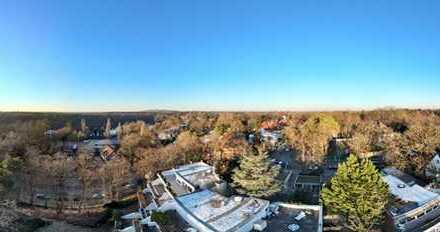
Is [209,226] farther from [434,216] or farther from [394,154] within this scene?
[394,154]

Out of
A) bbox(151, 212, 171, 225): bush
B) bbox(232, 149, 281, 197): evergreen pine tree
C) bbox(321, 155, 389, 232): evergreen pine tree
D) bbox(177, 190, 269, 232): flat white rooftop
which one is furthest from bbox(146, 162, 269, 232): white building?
bbox(321, 155, 389, 232): evergreen pine tree

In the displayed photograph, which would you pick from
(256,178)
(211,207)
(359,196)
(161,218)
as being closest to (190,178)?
(256,178)

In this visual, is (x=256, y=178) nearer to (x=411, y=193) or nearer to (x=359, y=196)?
(x=359, y=196)

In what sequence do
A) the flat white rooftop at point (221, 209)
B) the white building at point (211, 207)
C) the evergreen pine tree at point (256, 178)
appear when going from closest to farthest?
the white building at point (211, 207)
the flat white rooftop at point (221, 209)
the evergreen pine tree at point (256, 178)

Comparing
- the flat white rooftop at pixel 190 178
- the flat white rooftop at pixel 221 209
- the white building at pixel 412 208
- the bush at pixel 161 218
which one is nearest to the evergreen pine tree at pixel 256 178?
the flat white rooftop at pixel 221 209

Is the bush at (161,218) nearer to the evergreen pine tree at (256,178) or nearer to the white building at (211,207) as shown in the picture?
the white building at (211,207)

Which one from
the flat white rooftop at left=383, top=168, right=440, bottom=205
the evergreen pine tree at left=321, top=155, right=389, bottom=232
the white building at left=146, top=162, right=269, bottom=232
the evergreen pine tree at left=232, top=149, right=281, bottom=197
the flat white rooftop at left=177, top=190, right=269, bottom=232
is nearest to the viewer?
the white building at left=146, top=162, right=269, bottom=232

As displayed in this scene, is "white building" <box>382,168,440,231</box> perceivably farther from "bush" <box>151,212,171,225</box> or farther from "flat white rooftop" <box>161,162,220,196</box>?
"bush" <box>151,212,171,225</box>
